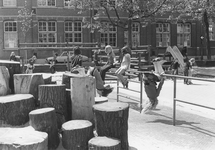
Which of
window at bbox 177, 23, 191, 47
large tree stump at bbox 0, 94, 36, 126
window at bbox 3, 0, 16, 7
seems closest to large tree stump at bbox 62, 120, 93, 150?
large tree stump at bbox 0, 94, 36, 126

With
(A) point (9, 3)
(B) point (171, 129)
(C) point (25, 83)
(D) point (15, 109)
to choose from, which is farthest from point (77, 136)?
(A) point (9, 3)

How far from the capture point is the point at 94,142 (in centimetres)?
411

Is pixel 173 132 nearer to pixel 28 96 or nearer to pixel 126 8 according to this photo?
pixel 28 96

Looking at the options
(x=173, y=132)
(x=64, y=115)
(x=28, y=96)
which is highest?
(x=28, y=96)

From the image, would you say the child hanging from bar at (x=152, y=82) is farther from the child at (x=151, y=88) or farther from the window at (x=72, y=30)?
the window at (x=72, y=30)

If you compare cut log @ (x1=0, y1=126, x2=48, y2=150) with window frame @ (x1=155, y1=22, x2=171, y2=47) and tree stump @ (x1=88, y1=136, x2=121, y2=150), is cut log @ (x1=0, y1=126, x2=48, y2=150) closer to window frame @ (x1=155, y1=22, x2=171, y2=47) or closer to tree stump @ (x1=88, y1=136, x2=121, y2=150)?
tree stump @ (x1=88, y1=136, x2=121, y2=150)

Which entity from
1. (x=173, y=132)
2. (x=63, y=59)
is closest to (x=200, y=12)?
(x=63, y=59)

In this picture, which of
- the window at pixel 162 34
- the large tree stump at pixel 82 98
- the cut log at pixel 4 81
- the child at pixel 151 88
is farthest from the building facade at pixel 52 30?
the large tree stump at pixel 82 98

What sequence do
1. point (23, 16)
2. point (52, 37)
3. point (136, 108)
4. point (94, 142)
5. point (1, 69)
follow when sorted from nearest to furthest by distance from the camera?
point (94, 142) < point (1, 69) < point (136, 108) < point (23, 16) < point (52, 37)

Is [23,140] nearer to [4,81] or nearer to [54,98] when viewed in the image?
[54,98]

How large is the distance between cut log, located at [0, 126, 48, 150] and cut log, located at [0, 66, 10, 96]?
1118 millimetres

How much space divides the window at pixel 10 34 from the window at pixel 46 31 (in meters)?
2.48

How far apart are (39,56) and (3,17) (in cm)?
522

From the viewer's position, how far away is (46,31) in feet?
105
